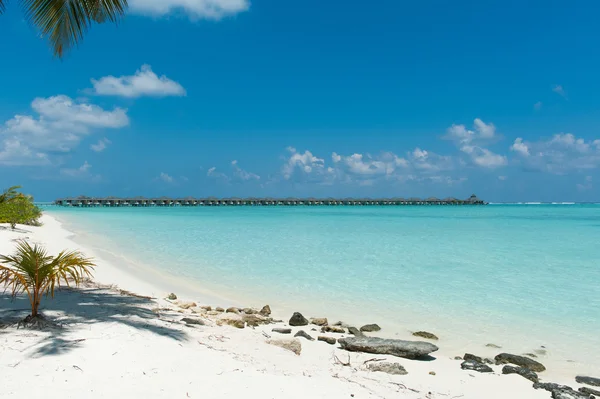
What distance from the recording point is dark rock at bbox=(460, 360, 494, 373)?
4.93 m

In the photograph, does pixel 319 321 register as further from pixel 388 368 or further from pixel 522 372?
pixel 522 372

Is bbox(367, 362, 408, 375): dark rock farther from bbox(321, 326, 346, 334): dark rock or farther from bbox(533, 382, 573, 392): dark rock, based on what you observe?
bbox(321, 326, 346, 334): dark rock

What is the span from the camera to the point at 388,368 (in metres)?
4.64

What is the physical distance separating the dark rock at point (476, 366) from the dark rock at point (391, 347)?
422 mm

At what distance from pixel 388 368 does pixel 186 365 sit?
2121mm

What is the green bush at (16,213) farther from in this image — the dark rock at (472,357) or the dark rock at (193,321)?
the dark rock at (472,357)

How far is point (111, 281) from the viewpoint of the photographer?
30.9 ft

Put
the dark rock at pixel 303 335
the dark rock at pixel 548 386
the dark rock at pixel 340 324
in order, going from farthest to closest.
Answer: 1. the dark rock at pixel 340 324
2. the dark rock at pixel 303 335
3. the dark rock at pixel 548 386

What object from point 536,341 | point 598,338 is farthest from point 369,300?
point 598,338

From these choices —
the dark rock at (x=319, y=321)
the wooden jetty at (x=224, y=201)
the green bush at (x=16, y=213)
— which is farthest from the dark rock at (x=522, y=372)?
the wooden jetty at (x=224, y=201)

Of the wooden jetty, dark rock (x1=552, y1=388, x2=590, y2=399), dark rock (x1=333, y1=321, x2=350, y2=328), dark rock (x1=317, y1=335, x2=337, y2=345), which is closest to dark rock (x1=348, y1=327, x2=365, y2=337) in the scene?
dark rock (x1=333, y1=321, x2=350, y2=328)

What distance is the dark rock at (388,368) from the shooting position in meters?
4.61

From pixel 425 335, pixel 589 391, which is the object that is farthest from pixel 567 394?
pixel 425 335

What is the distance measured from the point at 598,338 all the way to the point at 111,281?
9.12 metres
